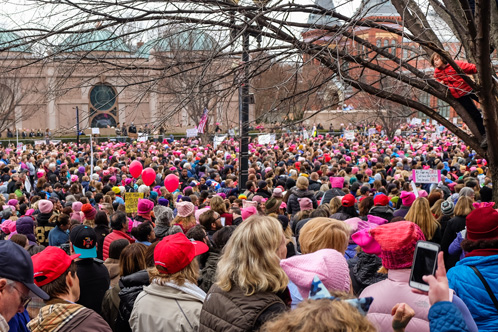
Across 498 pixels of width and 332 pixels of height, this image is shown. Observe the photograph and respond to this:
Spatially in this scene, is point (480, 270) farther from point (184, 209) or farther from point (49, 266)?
point (184, 209)

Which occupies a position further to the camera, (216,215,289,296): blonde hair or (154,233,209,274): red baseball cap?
(154,233,209,274): red baseball cap

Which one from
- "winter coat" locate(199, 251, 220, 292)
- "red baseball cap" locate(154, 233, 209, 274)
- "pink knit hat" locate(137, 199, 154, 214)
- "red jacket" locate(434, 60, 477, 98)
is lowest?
"winter coat" locate(199, 251, 220, 292)

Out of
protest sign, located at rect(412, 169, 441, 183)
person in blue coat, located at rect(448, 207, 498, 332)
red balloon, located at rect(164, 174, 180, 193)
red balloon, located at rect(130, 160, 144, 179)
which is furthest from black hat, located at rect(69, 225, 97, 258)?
red balloon, located at rect(130, 160, 144, 179)

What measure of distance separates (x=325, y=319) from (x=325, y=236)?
218 centimetres

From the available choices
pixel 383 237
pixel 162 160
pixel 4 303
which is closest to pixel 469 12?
pixel 383 237

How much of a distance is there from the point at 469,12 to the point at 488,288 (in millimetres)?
2296

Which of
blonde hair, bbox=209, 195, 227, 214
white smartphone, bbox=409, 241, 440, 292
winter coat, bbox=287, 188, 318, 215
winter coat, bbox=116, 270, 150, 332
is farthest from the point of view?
winter coat, bbox=287, 188, 318, 215

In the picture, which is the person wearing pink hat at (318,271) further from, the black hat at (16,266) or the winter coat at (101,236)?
the winter coat at (101,236)

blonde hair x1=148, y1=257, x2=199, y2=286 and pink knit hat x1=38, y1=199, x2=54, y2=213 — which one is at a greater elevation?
blonde hair x1=148, y1=257, x2=199, y2=286

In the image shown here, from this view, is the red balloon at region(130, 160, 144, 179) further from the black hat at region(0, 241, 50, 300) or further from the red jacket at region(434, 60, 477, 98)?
the black hat at region(0, 241, 50, 300)

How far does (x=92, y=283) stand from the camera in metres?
5.12

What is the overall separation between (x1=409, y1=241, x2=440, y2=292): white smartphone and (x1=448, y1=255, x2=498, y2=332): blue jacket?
91 centimetres

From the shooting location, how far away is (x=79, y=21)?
5.54 m

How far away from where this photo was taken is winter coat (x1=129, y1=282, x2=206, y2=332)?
3850 mm
